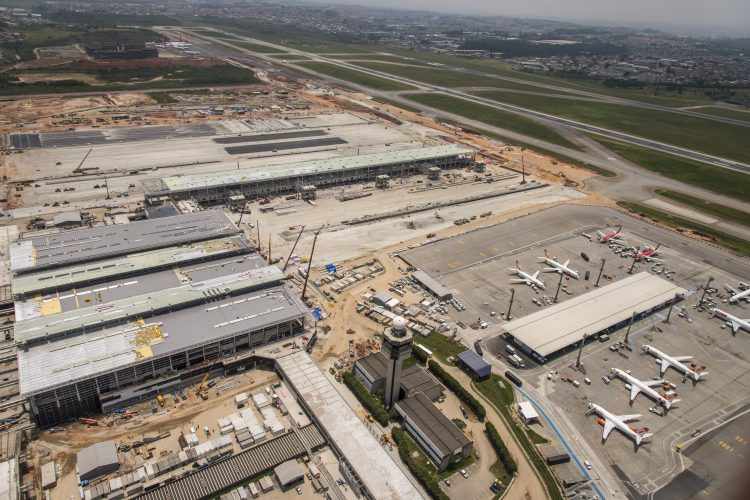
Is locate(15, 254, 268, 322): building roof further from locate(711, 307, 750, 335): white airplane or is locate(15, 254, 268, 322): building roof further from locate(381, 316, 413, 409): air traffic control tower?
locate(711, 307, 750, 335): white airplane

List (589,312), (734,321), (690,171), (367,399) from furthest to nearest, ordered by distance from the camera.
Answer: (690,171), (734,321), (589,312), (367,399)

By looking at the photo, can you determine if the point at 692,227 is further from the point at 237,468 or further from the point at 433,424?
the point at 237,468

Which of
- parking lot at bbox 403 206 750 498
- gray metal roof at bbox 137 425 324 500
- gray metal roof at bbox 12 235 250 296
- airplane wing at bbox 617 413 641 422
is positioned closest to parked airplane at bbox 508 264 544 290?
parking lot at bbox 403 206 750 498

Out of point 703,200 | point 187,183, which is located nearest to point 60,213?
point 187,183

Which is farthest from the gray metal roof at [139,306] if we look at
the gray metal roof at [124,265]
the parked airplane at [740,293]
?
the parked airplane at [740,293]

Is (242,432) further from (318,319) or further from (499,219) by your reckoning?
(499,219)

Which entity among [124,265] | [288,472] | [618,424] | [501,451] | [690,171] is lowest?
[288,472]

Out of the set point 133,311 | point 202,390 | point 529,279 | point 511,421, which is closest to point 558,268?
point 529,279
